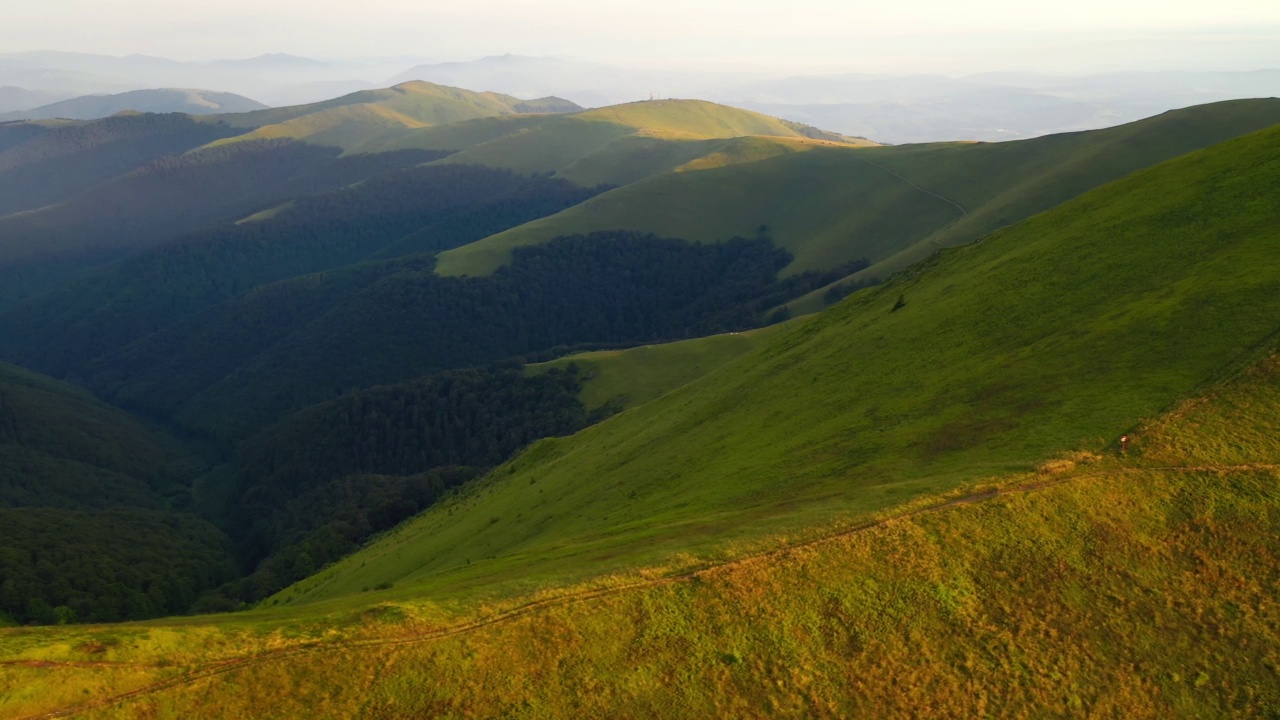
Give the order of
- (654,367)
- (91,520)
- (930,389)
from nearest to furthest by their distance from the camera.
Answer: (930,389)
(91,520)
(654,367)

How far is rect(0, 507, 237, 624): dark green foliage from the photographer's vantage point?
252 feet

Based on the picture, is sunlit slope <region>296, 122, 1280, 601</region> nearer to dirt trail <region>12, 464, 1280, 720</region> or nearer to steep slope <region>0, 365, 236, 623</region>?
dirt trail <region>12, 464, 1280, 720</region>

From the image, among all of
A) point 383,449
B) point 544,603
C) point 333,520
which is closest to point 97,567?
point 333,520

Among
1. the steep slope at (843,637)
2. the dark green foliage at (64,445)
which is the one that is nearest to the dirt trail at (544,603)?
the steep slope at (843,637)

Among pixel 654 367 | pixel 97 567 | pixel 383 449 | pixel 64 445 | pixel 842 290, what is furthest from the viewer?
pixel 842 290

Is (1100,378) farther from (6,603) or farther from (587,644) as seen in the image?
(6,603)

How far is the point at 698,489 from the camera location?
43.8 m

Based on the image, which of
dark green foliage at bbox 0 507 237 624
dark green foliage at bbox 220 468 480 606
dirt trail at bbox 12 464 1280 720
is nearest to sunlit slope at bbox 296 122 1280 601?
dirt trail at bbox 12 464 1280 720

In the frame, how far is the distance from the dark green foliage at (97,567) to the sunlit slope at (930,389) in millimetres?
25977

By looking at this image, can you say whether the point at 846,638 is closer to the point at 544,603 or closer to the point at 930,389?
→ the point at 544,603

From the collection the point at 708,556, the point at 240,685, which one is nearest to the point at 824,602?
the point at 708,556

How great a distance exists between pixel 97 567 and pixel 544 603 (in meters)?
86.7

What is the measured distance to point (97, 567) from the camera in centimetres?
8644

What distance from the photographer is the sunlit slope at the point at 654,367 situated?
385 feet
